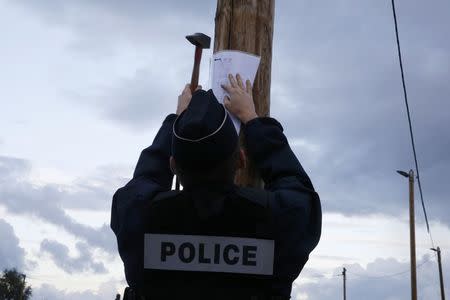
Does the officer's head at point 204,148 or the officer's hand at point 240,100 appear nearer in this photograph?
the officer's head at point 204,148

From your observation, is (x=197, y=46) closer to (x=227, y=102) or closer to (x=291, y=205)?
(x=227, y=102)

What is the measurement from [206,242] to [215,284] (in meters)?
0.17

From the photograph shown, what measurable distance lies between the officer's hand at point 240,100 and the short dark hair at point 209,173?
734 mm

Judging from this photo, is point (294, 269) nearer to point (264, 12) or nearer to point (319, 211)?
point (319, 211)

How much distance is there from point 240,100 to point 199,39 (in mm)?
376

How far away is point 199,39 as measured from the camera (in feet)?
11.2

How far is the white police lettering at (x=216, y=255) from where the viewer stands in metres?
2.62

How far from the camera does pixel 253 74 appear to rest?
3641 mm

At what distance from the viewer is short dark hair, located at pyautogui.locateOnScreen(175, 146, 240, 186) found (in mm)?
2570

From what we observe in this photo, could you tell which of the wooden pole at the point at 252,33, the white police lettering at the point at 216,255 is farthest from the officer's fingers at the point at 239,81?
the white police lettering at the point at 216,255

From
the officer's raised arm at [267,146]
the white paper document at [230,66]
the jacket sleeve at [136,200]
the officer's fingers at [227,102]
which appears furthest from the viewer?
the white paper document at [230,66]

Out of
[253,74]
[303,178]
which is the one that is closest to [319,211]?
[303,178]

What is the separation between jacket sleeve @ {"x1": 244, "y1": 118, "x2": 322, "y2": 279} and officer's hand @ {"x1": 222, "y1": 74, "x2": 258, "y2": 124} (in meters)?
0.37

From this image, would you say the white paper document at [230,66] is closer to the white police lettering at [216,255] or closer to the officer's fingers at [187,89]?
the officer's fingers at [187,89]
